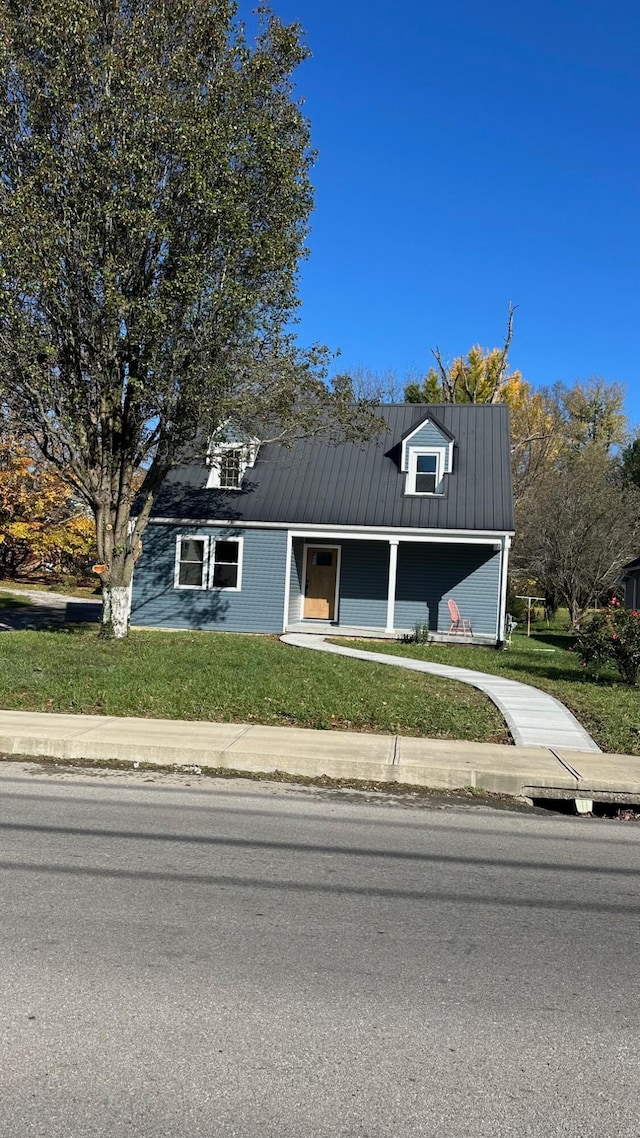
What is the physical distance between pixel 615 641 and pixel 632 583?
1057 inches

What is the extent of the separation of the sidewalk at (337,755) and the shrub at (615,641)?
4.07 meters

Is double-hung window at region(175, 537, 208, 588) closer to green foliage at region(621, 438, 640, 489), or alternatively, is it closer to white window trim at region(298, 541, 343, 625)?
white window trim at region(298, 541, 343, 625)

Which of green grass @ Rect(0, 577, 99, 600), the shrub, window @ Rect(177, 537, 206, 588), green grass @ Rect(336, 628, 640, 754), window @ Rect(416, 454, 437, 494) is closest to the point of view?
green grass @ Rect(336, 628, 640, 754)

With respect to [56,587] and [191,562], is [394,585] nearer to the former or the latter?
[191,562]

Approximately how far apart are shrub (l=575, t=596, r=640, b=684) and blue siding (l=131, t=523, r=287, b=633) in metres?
9.62

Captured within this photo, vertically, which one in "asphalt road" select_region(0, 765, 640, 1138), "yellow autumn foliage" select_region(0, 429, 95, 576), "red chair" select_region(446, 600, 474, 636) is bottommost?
"asphalt road" select_region(0, 765, 640, 1138)

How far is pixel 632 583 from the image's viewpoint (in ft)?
124

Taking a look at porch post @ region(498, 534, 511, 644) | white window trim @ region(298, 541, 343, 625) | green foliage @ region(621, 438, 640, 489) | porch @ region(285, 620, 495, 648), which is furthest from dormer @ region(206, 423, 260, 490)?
green foliage @ region(621, 438, 640, 489)

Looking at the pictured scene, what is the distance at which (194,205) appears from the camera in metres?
13.5

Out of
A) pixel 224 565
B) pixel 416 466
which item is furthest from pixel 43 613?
pixel 416 466

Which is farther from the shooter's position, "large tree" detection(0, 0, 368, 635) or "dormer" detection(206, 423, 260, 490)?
"dormer" detection(206, 423, 260, 490)

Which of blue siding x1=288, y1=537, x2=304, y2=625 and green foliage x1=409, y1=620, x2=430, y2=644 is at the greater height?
blue siding x1=288, y1=537, x2=304, y2=625

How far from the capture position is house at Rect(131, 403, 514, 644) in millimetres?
21328

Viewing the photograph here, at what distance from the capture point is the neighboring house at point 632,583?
34.3 meters
